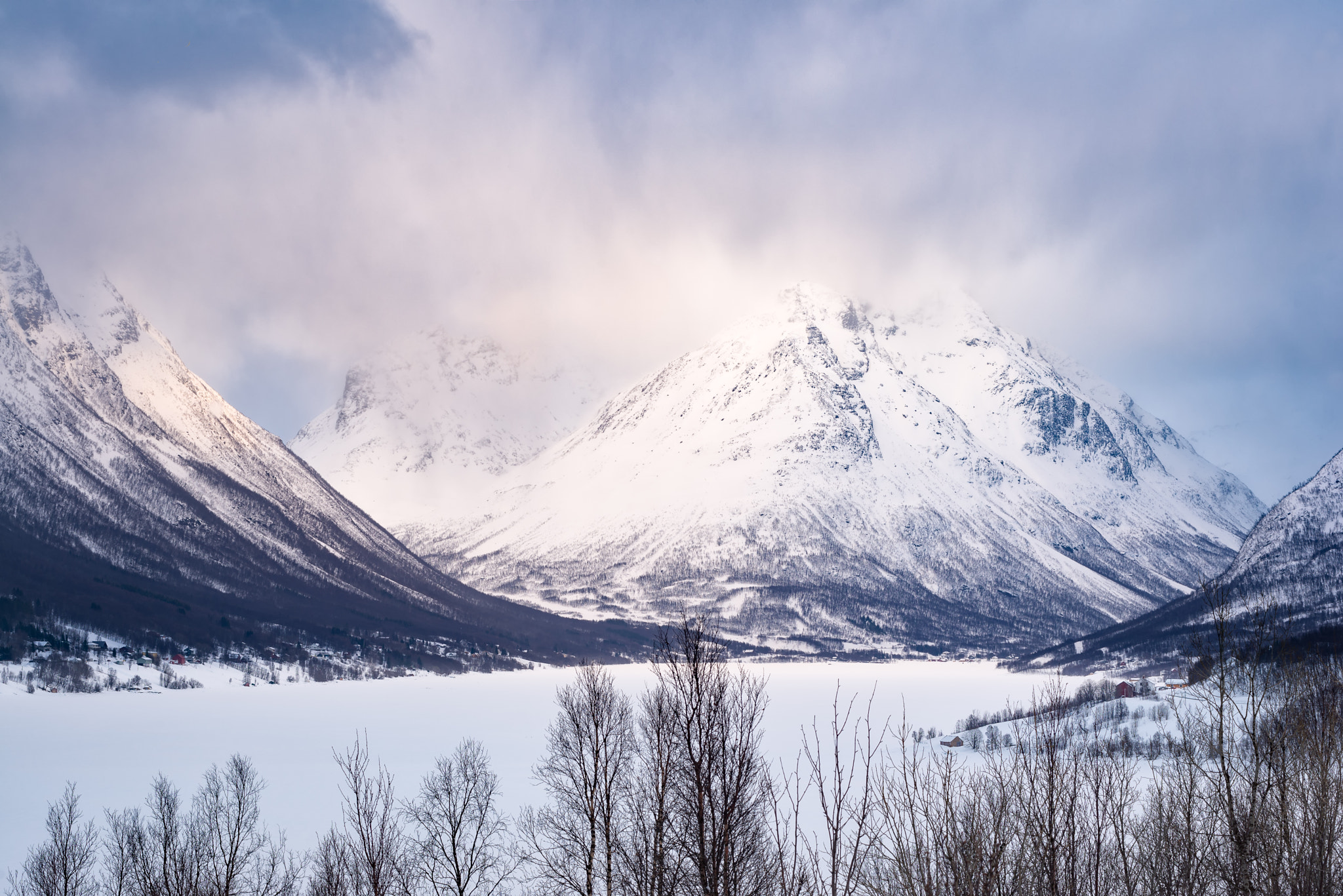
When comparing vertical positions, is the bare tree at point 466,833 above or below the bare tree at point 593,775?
below

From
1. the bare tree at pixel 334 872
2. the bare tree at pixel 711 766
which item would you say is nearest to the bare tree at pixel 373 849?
the bare tree at pixel 334 872

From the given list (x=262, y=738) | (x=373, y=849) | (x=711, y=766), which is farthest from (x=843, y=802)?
(x=262, y=738)

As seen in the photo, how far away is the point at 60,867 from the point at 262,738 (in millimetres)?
99407

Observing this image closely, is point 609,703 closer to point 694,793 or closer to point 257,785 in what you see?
point 694,793

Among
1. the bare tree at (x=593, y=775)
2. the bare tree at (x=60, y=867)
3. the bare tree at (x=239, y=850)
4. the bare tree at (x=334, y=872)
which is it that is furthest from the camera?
the bare tree at (x=239, y=850)

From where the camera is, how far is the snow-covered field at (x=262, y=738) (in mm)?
96750

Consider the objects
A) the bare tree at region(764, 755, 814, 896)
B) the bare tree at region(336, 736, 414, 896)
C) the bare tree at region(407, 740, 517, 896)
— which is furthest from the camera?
the bare tree at region(407, 740, 517, 896)

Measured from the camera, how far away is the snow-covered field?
96750mm

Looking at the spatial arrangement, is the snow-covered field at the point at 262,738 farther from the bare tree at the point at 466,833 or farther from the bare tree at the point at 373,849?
the bare tree at the point at 373,849

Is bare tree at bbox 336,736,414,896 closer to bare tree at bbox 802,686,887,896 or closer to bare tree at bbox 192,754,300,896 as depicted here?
bare tree at bbox 192,754,300,896

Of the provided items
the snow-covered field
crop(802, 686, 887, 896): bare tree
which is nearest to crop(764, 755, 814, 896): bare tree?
crop(802, 686, 887, 896): bare tree

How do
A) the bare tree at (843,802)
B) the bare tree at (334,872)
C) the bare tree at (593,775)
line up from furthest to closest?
the bare tree at (334,872) → the bare tree at (593,775) → the bare tree at (843,802)

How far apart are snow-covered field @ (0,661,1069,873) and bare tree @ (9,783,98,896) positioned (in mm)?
9984

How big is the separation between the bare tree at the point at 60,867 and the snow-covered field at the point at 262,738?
998 centimetres
